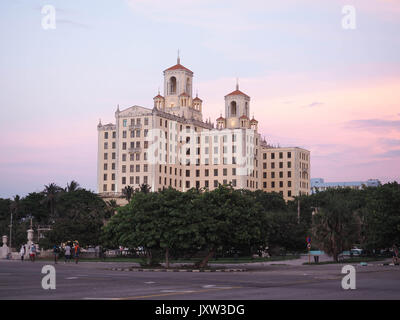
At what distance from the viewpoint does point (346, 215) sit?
183ft

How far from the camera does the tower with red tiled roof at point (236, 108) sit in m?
159

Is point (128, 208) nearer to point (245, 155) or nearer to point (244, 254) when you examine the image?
point (244, 254)

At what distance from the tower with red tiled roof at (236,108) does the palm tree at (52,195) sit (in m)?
49.7

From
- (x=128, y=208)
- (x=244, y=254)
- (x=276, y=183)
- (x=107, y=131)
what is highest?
(x=107, y=131)

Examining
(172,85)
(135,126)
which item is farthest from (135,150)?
(172,85)

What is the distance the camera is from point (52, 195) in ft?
418

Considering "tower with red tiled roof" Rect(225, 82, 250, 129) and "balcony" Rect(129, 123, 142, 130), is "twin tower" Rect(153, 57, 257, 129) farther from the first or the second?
"balcony" Rect(129, 123, 142, 130)

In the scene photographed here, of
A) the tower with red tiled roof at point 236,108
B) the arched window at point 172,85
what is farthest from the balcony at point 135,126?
the tower with red tiled roof at point 236,108

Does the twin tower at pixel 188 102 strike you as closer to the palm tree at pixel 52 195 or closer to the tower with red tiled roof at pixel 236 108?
the tower with red tiled roof at pixel 236 108

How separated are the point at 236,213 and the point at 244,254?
30.0 m

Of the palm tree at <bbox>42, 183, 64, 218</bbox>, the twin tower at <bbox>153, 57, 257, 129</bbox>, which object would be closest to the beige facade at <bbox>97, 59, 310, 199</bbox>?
the twin tower at <bbox>153, 57, 257, 129</bbox>

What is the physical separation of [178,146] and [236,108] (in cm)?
1996

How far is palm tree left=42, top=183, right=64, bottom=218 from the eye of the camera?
127450 mm
